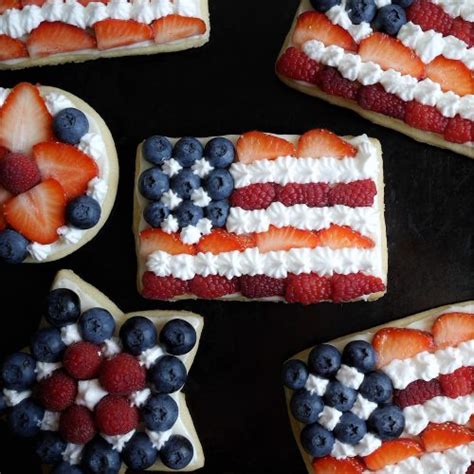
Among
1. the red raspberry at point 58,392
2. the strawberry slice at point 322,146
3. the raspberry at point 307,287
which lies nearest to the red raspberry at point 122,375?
the red raspberry at point 58,392

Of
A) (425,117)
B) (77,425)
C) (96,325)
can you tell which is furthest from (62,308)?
(425,117)

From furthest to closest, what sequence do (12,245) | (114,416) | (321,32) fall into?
(321,32) < (12,245) < (114,416)

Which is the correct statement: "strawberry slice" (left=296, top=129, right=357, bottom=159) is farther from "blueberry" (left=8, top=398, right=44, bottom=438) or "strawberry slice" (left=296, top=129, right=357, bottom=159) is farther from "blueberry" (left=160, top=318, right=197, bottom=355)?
"blueberry" (left=8, top=398, right=44, bottom=438)

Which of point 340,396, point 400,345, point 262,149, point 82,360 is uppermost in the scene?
point 262,149

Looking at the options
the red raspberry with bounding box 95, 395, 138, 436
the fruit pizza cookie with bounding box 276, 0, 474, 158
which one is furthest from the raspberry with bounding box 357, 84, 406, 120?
the red raspberry with bounding box 95, 395, 138, 436

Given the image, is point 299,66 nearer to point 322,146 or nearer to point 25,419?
point 322,146

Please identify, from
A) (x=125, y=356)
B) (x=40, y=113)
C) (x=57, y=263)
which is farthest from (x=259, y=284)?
(x=40, y=113)
